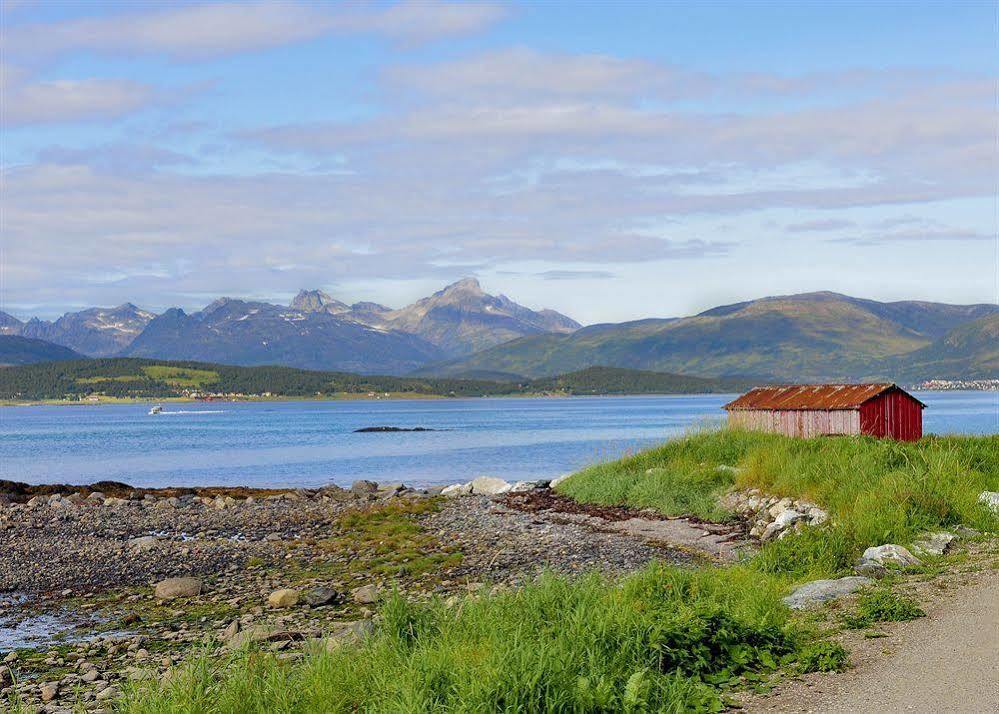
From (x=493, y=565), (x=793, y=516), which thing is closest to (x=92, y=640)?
(x=493, y=565)

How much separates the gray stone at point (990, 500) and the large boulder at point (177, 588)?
16.0 metres

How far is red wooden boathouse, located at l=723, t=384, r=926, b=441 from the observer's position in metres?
38.2

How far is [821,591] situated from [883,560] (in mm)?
2534

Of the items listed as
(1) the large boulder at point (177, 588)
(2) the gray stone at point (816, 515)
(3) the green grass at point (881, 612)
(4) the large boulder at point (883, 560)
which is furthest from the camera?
(2) the gray stone at point (816, 515)

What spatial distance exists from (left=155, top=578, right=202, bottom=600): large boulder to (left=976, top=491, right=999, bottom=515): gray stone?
15964 millimetres

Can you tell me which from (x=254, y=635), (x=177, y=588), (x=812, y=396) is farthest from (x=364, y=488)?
(x=254, y=635)

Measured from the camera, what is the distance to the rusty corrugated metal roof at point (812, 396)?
1517 inches

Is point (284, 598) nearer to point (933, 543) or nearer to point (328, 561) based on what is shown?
point (328, 561)

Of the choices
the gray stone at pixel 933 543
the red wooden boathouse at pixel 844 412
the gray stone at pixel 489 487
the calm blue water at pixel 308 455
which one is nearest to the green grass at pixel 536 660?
the gray stone at pixel 933 543

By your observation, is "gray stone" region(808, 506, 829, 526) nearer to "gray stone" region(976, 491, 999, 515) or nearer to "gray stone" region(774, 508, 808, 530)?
"gray stone" region(774, 508, 808, 530)

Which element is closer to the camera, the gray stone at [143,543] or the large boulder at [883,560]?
the large boulder at [883,560]

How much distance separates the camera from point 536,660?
862 centimetres

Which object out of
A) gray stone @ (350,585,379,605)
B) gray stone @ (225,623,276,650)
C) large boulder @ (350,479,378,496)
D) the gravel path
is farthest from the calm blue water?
the gravel path

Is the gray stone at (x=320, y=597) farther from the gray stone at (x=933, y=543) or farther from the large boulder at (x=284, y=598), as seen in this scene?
the gray stone at (x=933, y=543)
